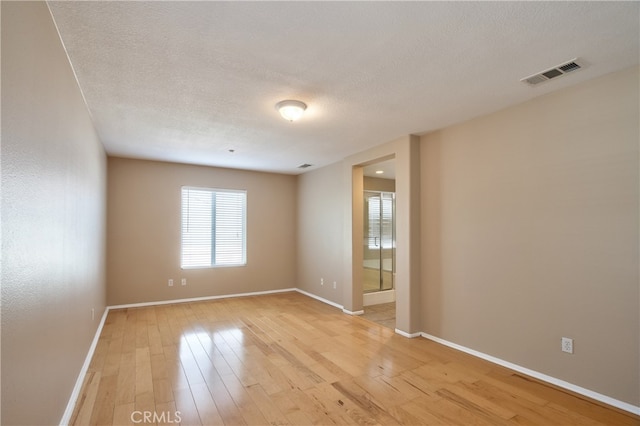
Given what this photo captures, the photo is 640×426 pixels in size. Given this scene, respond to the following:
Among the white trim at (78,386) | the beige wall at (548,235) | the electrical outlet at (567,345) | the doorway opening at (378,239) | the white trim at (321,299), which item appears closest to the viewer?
the white trim at (78,386)

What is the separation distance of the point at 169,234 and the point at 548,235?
5566mm

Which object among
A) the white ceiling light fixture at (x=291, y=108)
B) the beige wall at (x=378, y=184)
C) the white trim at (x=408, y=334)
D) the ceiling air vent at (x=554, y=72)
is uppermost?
the ceiling air vent at (x=554, y=72)

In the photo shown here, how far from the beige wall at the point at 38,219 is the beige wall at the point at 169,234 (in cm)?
286

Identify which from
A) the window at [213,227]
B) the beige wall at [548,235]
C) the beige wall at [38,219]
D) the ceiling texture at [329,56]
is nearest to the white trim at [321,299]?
the window at [213,227]

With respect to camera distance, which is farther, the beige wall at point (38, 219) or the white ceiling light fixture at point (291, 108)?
the white ceiling light fixture at point (291, 108)

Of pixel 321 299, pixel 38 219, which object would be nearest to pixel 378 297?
pixel 321 299

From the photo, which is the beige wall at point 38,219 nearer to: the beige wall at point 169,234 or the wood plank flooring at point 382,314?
the beige wall at point 169,234

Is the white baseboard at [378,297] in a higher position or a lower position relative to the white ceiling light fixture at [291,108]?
lower

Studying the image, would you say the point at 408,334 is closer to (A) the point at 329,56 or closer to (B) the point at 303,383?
(B) the point at 303,383

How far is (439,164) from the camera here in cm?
384

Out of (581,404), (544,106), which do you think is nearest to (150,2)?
(544,106)

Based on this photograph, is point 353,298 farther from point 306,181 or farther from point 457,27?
point 457,27

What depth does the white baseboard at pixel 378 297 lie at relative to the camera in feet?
18.7

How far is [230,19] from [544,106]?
2.75m
